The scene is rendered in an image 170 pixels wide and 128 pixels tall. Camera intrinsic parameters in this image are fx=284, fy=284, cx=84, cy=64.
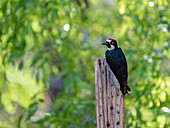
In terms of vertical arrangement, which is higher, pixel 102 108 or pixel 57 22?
pixel 57 22

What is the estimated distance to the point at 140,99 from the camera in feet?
11.0

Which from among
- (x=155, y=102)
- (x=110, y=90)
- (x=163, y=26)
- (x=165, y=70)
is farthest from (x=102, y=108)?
(x=165, y=70)

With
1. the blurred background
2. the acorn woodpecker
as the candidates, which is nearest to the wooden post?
the acorn woodpecker

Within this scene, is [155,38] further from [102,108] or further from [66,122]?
[102,108]

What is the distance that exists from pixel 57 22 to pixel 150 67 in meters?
1.85

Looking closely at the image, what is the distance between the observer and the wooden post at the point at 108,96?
153 centimetres

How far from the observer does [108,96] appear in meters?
1.53

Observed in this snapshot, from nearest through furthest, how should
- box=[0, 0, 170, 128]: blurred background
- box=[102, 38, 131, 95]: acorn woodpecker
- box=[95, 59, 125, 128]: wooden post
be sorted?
box=[95, 59, 125, 128]: wooden post → box=[102, 38, 131, 95]: acorn woodpecker → box=[0, 0, 170, 128]: blurred background

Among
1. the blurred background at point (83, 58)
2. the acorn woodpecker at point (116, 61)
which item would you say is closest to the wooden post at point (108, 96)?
the acorn woodpecker at point (116, 61)

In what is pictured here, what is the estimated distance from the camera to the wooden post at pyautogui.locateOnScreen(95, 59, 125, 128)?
1.53m

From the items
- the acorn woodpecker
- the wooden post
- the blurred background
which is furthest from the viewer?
the blurred background

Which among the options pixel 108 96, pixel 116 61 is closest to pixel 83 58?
pixel 116 61

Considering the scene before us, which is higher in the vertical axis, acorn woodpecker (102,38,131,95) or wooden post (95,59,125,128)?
acorn woodpecker (102,38,131,95)

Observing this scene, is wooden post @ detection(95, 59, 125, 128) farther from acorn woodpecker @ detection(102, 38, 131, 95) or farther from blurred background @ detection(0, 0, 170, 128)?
blurred background @ detection(0, 0, 170, 128)
